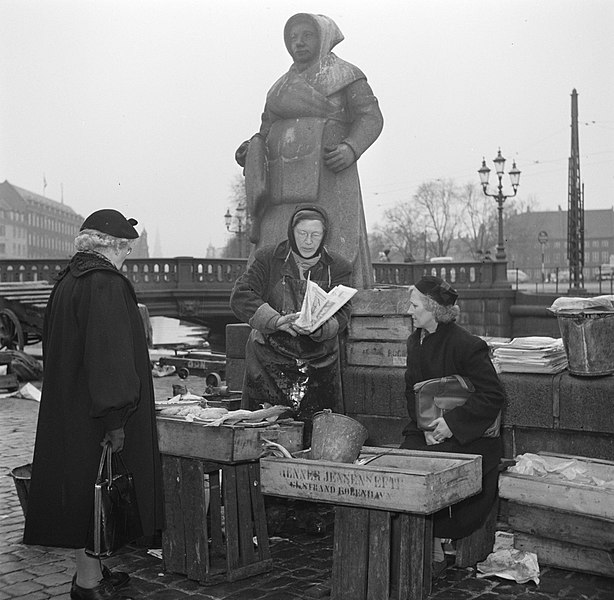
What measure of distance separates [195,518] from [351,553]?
0.96 meters

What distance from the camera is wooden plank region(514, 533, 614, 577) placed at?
4.78 meters

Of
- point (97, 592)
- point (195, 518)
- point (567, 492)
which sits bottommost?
point (97, 592)

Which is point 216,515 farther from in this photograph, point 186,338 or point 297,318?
point 186,338

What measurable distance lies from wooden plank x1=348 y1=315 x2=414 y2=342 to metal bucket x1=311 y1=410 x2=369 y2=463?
6.95 feet

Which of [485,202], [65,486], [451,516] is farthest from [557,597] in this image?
[485,202]

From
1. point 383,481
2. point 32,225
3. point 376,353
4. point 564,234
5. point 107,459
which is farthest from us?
point 564,234

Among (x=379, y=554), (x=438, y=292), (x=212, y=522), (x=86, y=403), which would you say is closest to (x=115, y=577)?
(x=212, y=522)

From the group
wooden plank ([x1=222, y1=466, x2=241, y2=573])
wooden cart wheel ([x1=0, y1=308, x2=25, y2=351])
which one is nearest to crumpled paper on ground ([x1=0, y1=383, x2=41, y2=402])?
wooden cart wheel ([x1=0, y1=308, x2=25, y2=351])

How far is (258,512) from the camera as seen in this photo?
5.02 m

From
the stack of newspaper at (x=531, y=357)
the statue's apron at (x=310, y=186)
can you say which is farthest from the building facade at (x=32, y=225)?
the stack of newspaper at (x=531, y=357)

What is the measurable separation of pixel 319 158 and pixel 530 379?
2735mm

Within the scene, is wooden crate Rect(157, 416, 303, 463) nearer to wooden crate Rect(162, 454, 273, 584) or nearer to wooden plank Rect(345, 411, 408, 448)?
wooden crate Rect(162, 454, 273, 584)

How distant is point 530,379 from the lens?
19.5 feet

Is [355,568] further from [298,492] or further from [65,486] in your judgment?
[65,486]
